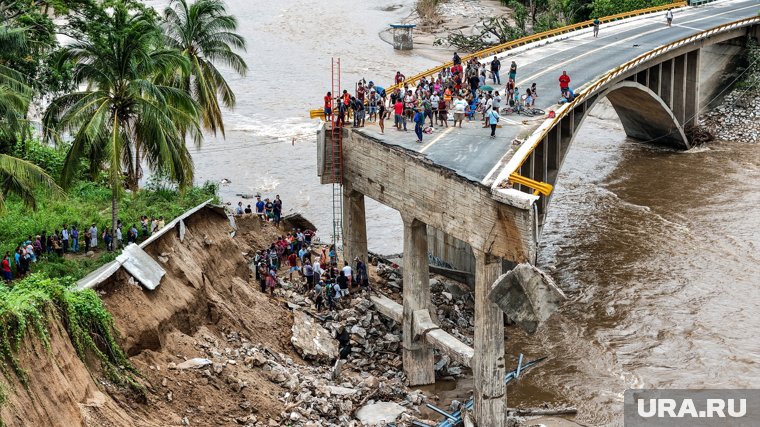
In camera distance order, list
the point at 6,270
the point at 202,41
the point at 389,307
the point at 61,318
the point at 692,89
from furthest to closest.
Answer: the point at 692,89 → the point at 202,41 → the point at 389,307 → the point at 6,270 → the point at 61,318

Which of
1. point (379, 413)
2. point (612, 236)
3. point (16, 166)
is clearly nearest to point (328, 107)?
point (379, 413)

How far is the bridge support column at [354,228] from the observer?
4119cm

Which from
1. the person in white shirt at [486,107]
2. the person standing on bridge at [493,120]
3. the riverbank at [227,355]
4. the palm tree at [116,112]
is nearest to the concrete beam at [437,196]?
the riverbank at [227,355]

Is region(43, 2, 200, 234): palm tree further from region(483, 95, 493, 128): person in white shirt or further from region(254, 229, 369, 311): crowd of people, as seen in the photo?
region(483, 95, 493, 128): person in white shirt

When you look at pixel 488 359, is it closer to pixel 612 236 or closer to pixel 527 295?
pixel 527 295

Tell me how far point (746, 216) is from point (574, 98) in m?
13.9

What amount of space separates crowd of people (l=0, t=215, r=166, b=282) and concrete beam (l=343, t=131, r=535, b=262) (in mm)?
7490

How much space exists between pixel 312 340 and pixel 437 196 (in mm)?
6385

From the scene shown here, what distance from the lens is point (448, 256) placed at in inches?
1759

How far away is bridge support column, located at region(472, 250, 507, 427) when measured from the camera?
32.4 metres

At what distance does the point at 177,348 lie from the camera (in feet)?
99.6

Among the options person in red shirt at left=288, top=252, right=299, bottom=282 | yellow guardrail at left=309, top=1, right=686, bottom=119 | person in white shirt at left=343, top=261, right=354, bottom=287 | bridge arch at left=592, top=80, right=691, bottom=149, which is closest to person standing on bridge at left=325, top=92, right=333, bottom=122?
yellow guardrail at left=309, top=1, right=686, bottom=119

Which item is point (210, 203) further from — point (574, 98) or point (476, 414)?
point (574, 98)

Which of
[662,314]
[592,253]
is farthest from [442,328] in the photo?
[592,253]
